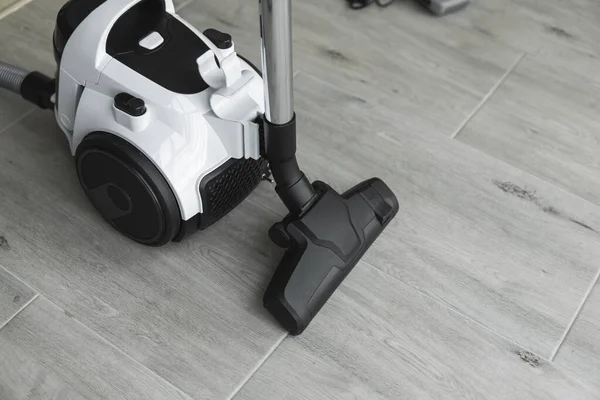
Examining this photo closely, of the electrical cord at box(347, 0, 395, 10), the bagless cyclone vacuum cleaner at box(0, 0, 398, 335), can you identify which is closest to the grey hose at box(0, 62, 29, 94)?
the bagless cyclone vacuum cleaner at box(0, 0, 398, 335)

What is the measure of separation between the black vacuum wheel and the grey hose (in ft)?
0.93

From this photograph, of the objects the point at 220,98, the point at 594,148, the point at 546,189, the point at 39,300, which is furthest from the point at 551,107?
the point at 39,300

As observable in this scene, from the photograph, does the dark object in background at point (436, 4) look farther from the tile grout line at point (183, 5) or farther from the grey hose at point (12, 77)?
the grey hose at point (12, 77)

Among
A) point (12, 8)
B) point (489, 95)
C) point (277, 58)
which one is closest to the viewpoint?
point (277, 58)

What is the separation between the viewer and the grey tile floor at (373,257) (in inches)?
45.6

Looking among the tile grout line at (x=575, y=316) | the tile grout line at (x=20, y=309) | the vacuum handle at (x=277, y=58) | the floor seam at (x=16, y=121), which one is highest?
the vacuum handle at (x=277, y=58)

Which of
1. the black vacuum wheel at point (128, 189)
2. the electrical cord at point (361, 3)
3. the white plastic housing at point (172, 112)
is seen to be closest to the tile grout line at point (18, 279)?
the black vacuum wheel at point (128, 189)

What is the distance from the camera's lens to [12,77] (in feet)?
4.65

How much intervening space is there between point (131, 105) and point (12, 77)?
43 centimetres

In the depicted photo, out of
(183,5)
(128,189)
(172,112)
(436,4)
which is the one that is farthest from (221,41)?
(436,4)

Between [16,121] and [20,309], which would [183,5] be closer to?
[16,121]

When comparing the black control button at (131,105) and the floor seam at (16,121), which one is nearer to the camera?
the black control button at (131,105)

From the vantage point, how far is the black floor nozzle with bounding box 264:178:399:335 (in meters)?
1.17

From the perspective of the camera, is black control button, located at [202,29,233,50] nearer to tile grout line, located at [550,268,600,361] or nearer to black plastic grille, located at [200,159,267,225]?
black plastic grille, located at [200,159,267,225]
